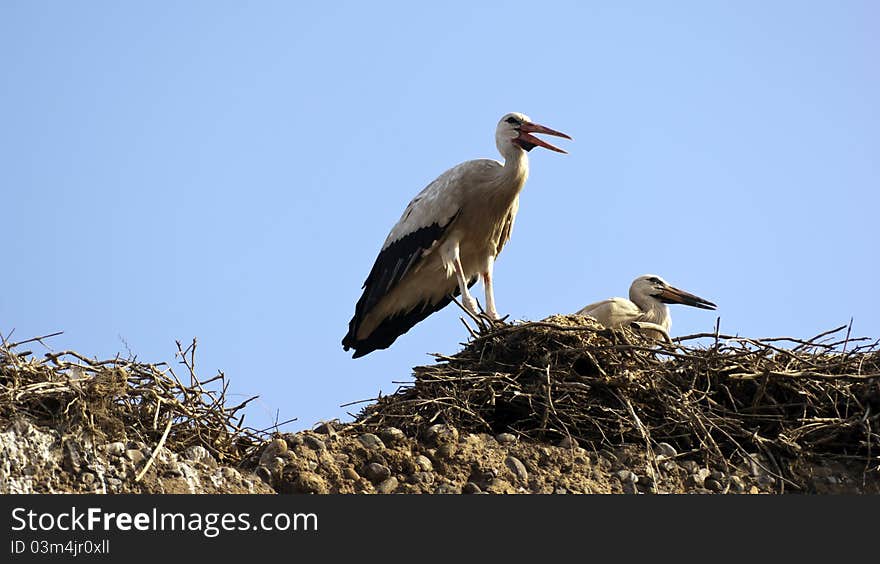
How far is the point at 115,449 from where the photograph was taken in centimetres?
584

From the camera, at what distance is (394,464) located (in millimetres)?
6496

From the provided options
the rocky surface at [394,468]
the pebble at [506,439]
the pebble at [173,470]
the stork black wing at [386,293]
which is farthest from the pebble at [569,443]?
the stork black wing at [386,293]

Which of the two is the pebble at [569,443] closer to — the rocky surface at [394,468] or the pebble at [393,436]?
the rocky surface at [394,468]

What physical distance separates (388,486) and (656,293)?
165 inches

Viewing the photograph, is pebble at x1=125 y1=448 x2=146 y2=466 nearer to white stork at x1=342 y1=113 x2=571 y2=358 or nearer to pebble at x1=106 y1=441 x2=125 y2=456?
pebble at x1=106 y1=441 x2=125 y2=456

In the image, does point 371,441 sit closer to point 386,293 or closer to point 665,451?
point 665,451

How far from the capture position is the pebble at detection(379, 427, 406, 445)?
6.62m

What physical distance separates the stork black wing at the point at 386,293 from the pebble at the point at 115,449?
397cm

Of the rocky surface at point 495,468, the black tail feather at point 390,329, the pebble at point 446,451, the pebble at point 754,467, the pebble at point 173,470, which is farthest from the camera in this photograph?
the black tail feather at point 390,329

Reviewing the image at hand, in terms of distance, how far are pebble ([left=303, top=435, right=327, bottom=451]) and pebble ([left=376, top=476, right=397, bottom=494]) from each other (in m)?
0.31

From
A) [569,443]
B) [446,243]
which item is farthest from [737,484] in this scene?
[446,243]

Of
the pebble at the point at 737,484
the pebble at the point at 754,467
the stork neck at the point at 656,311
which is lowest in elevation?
the pebble at the point at 737,484

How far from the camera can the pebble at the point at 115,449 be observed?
5.83 metres

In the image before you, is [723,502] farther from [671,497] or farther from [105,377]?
[105,377]
